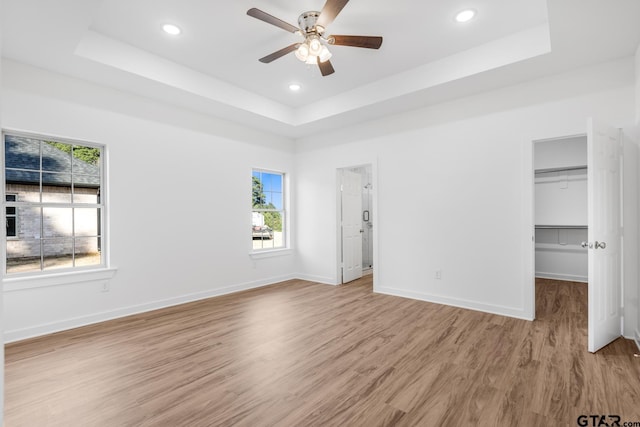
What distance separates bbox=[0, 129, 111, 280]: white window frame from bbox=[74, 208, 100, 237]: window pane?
0.05 m

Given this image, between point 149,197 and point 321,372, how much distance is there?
126 inches

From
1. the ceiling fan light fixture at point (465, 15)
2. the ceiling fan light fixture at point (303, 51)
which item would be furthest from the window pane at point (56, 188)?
the ceiling fan light fixture at point (465, 15)

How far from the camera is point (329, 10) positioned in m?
2.69

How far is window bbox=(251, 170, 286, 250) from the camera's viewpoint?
5.93 meters

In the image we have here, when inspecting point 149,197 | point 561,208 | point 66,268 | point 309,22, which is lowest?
point 66,268

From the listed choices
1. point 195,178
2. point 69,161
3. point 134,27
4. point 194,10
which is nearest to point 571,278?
point 195,178

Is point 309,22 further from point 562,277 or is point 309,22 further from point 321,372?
point 562,277

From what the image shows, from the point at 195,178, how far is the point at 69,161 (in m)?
1.49

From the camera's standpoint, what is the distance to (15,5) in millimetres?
2619

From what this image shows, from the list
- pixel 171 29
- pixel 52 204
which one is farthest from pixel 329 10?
pixel 52 204

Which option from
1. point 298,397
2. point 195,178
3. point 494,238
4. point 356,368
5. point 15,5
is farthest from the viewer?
point 195,178

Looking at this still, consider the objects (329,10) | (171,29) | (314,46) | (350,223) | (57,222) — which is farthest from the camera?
(350,223)

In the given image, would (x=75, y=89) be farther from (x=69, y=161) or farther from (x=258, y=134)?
(x=258, y=134)

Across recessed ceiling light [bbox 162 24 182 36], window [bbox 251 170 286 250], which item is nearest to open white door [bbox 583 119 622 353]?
recessed ceiling light [bbox 162 24 182 36]
